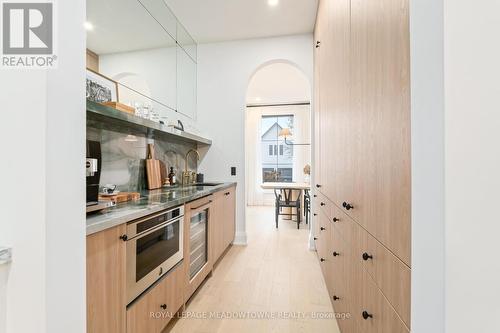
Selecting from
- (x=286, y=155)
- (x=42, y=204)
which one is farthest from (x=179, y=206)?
(x=286, y=155)

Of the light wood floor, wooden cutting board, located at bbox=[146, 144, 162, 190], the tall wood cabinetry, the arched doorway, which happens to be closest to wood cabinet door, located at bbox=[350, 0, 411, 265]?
the tall wood cabinetry

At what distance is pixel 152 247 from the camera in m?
1.43

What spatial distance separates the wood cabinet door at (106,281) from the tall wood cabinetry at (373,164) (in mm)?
1129

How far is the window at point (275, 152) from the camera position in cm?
709

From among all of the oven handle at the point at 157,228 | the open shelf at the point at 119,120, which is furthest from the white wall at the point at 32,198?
the open shelf at the point at 119,120

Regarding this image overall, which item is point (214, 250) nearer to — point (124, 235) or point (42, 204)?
point (124, 235)

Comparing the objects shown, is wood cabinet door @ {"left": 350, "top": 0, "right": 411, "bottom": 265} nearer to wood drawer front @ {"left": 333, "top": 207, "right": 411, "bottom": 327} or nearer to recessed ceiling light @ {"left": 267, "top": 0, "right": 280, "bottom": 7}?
wood drawer front @ {"left": 333, "top": 207, "right": 411, "bottom": 327}

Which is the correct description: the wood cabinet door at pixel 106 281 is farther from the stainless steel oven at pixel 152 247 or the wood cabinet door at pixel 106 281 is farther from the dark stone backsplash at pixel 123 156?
the dark stone backsplash at pixel 123 156

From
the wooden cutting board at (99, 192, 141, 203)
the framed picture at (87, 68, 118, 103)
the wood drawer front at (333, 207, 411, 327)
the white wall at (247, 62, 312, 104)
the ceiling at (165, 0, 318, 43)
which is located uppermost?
the white wall at (247, 62, 312, 104)

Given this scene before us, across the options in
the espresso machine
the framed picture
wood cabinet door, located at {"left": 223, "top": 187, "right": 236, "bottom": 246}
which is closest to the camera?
the espresso machine
